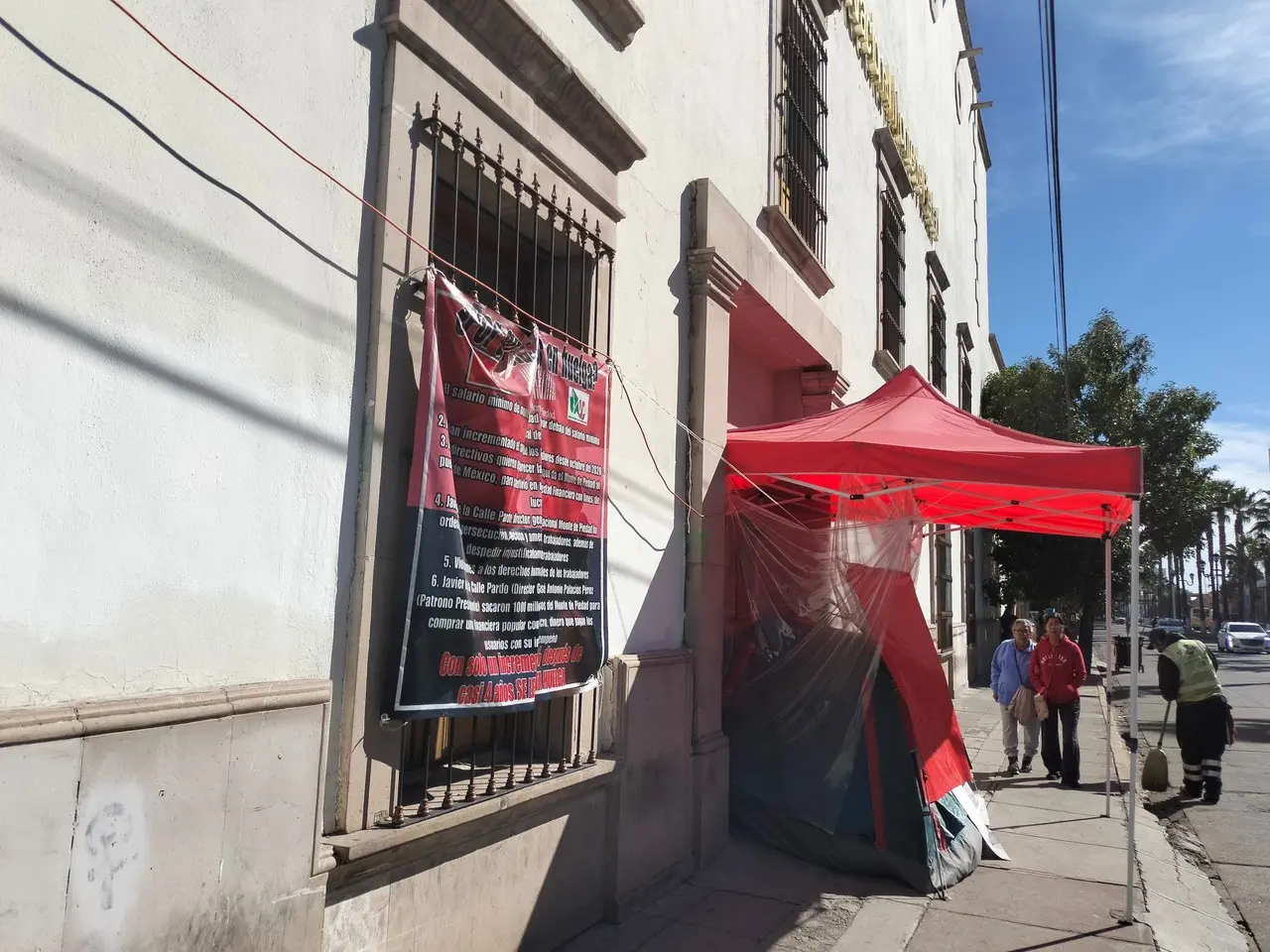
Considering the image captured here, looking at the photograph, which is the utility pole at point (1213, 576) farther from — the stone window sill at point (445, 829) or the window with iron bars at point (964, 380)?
the stone window sill at point (445, 829)

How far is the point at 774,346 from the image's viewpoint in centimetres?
898

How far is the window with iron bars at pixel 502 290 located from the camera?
4152 mm

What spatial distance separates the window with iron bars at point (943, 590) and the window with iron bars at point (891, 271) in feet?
12.1

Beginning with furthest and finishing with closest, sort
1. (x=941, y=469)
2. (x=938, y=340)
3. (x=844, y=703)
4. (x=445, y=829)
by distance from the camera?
(x=938, y=340) → (x=844, y=703) → (x=941, y=469) → (x=445, y=829)

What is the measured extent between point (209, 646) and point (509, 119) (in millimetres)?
2799

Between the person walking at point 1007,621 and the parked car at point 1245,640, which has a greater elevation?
the person walking at point 1007,621

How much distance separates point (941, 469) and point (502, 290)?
293 centimetres

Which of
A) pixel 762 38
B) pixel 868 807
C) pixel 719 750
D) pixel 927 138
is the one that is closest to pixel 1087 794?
pixel 868 807

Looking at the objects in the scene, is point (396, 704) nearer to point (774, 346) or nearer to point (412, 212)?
point (412, 212)

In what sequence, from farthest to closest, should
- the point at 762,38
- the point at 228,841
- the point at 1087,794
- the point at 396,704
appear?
the point at 1087,794, the point at 762,38, the point at 396,704, the point at 228,841

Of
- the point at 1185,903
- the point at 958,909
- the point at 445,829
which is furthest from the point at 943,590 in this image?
the point at 445,829

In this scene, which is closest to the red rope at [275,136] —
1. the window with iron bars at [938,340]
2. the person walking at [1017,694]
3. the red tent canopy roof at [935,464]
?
the red tent canopy roof at [935,464]

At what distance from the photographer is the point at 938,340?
18031mm

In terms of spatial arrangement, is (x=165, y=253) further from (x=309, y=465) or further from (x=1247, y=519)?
(x=1247, y=519)
